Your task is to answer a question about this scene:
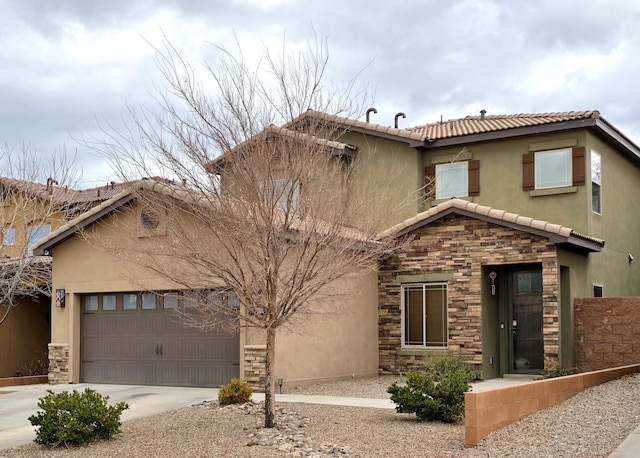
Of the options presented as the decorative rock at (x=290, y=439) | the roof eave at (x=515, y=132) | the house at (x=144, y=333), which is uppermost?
the roof eave at (x=515, y=132)

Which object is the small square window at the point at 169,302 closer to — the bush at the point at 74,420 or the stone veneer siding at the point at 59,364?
the stone veneer siding at the point at 59,364

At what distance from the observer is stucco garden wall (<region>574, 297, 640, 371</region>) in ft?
59.1

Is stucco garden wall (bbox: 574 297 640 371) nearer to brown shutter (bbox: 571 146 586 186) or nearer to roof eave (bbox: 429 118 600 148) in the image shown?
brown shutter (bbox: 571 146 586 186)

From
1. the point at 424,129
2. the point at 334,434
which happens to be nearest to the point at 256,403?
the point at 334,434

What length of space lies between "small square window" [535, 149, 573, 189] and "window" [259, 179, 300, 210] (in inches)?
461

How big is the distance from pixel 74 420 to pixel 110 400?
16.5ft

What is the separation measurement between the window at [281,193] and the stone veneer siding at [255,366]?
5915mm

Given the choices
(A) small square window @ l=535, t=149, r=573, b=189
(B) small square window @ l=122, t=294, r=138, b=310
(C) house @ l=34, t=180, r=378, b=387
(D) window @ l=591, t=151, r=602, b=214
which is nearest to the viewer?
(C) house @ l=34, t=180, r=378, b=387

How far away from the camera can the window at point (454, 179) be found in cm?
2236

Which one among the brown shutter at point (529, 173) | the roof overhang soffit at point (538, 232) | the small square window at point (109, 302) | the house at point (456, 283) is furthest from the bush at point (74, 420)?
the brown shutter at point (529, 173)

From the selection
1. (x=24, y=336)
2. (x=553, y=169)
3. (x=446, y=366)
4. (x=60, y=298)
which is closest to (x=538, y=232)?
(x=446, y=366)

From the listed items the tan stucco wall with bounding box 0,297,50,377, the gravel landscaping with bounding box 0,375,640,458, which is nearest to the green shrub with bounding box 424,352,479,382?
the gravel landscaping with bounding box 0,375,640,458

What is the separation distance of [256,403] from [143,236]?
11.6 feet

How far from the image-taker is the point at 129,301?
1881cm
